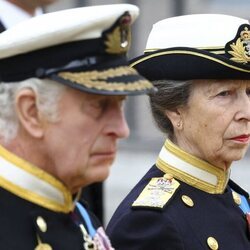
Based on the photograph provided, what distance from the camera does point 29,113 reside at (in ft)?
11.6

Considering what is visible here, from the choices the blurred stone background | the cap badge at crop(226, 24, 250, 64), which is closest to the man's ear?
the cap badge at crop(226, 24, 250, 64)

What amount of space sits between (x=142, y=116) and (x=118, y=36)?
292 inches

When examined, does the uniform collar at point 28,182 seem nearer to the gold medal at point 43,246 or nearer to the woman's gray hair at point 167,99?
the gold medal at point 43,246

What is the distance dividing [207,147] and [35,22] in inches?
51.6

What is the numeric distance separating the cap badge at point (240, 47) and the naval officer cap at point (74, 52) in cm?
118

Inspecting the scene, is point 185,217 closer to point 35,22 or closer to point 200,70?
point 200,70

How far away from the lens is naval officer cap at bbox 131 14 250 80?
4770 mm

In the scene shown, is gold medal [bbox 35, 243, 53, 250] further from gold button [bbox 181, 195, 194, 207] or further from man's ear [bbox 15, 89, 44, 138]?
gold button [bbox 181, 195, 194, 207]

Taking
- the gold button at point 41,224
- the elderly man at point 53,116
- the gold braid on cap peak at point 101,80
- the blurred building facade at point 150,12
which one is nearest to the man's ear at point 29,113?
the elderly man at point 53,116

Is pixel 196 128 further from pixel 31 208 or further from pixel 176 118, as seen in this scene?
pixel 31 208

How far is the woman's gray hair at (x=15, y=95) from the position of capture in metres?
3.54

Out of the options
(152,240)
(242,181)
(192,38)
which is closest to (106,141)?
(152,240)

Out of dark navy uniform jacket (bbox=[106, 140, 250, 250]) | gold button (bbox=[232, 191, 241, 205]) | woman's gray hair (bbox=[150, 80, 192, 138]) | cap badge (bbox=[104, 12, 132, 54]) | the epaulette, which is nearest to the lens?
cap badge (bbox=[104, 12, 132, 54])

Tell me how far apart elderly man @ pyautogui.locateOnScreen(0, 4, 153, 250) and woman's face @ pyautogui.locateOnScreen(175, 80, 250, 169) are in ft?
3.64
